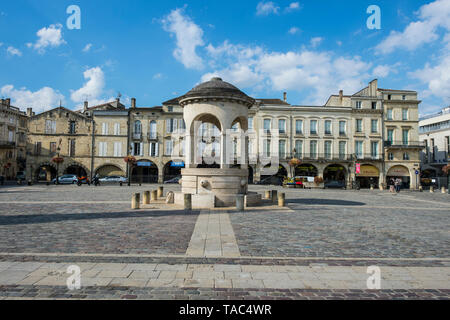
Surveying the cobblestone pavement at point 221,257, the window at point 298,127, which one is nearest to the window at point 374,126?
the window at point 298,127

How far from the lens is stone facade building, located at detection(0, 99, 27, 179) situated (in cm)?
4381

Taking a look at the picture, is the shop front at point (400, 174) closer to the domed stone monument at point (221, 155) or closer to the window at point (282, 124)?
the window at point (282, 124)

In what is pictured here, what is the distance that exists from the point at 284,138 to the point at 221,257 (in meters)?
35.9

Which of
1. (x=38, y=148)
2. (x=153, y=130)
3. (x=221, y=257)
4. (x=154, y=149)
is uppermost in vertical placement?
(x=153, y=130)

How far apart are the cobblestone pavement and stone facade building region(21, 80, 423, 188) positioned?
1216 inches

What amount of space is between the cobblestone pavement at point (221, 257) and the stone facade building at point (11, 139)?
147ft

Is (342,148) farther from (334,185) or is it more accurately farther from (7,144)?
(7,144)

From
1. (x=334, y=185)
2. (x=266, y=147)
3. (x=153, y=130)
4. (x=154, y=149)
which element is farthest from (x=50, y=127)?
(x=334, y=185)

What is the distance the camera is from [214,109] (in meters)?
13.1

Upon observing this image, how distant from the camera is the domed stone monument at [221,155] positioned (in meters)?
12.7

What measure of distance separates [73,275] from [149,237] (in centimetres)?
259

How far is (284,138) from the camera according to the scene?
39.8 m

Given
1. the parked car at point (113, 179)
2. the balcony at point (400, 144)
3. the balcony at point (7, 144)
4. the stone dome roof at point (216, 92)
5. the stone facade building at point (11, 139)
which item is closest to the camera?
the stone dome roof at point (216, 92)

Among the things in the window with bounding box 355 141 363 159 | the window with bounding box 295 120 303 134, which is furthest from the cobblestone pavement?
the window with bounding box 355 141 363 159
